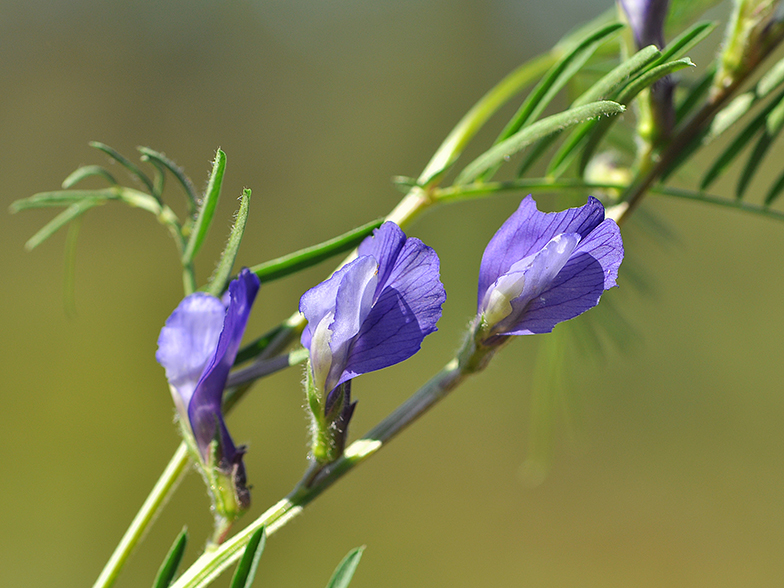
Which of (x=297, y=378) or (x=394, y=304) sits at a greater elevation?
(x=394, y=304)

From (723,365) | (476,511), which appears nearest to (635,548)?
(476,511)

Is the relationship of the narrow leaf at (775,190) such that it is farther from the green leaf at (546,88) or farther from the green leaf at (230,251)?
the green leaf at (230,251)

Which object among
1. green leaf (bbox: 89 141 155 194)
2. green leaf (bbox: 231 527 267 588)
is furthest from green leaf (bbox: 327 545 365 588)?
green leaf (bbox: 89 141 155 194)

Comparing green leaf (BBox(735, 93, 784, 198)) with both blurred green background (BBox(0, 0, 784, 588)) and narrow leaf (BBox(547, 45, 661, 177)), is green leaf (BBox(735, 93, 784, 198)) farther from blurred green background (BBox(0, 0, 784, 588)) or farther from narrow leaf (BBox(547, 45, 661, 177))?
blurred green background (BBox(0, 0, 784, 588))

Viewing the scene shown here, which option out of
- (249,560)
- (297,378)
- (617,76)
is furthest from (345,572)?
(297,378)

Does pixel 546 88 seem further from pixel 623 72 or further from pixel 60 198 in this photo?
pixel 60 198

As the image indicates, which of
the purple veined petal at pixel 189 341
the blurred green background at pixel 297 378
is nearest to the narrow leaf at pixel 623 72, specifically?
the purple veined petal at pixel 189 341

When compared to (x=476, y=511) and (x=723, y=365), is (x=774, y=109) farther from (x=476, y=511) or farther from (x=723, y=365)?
(x=723, y=365)
